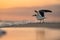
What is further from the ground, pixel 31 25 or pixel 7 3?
pixel 7 3

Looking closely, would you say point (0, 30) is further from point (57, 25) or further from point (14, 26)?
point (57, 25)

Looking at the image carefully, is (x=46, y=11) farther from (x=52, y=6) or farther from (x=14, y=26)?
(x=14, y=26)

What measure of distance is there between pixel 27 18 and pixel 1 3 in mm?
143

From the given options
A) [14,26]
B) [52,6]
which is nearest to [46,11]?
[52,6]

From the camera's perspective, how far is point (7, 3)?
1.86 feet

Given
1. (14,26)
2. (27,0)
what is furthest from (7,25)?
(27,0)

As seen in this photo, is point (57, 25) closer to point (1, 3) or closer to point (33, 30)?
point (33, 30)

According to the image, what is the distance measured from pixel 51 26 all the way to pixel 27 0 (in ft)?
0.55

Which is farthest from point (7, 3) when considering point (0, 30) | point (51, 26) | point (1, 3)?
point (51, 26)

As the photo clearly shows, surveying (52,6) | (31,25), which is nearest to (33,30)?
(31,25)

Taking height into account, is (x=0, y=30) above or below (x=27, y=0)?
below

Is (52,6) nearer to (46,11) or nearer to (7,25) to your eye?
(46,11)

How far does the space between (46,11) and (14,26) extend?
16 cm

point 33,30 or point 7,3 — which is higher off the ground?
point 7,3
